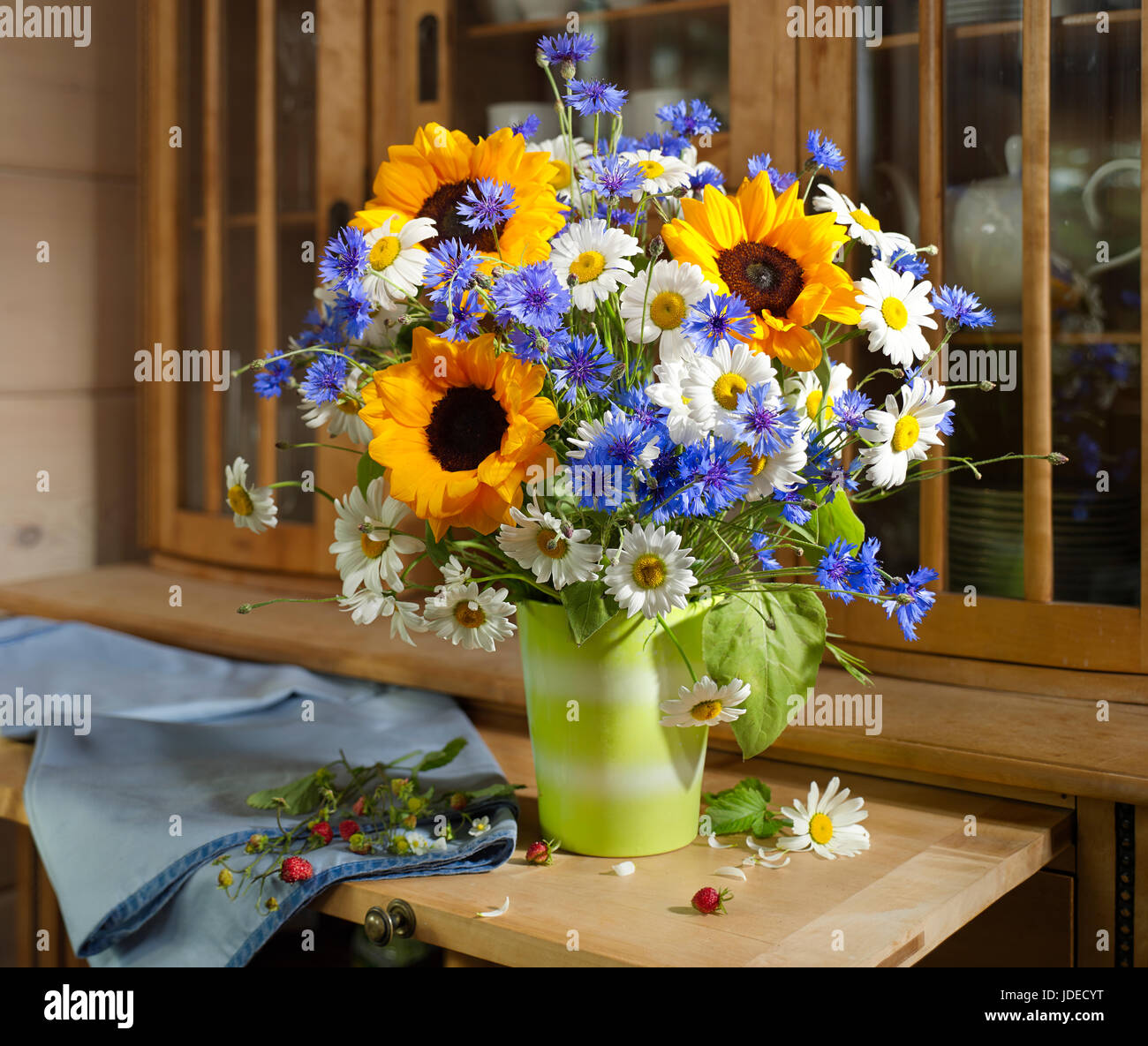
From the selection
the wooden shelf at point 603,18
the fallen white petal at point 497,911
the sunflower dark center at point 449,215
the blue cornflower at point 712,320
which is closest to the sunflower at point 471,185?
the sunflower dark center at point 449,215

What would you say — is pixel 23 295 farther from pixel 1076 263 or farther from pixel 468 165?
pixel 1076 263

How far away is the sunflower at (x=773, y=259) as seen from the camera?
0.76 meters

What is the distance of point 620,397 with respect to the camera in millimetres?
748

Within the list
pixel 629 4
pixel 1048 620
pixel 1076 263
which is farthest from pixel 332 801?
pixel 629 4

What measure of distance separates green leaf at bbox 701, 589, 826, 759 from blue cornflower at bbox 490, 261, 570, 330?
236 millimetres

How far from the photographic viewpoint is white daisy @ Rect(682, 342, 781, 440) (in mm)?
709

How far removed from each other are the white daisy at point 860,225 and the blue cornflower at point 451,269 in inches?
8.8

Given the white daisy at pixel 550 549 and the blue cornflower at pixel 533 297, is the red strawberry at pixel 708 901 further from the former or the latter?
the blue cornflower at pixel 533 297

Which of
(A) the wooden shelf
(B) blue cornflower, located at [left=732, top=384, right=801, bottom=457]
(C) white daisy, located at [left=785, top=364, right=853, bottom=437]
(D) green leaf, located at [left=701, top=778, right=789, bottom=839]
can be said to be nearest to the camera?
(B) blue cornflower, located at [left=732, top=384, right=801, bottom=457]

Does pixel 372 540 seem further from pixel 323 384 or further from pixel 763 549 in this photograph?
pixel 763 549

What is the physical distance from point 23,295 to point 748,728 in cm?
131

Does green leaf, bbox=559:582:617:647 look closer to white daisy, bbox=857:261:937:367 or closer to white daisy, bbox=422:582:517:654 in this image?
white daisy, bbox=422:582:517:654

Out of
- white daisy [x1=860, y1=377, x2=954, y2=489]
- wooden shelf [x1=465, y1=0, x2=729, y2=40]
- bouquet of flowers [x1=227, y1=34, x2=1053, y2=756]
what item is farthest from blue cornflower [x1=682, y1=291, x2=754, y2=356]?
wooden shelf [x1=465, y1=0, x2=729, y2=40]

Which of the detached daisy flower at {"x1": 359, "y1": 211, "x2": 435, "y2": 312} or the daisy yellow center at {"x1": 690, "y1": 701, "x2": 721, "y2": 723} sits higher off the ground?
the detached daisy flower at {"x1": 359, "y1": 211, "x2": 435, "y2": 312}
